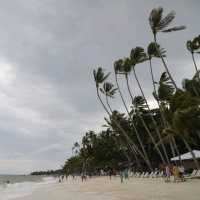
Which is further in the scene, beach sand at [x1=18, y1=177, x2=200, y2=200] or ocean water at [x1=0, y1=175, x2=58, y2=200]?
ocean water at [x1=0, y1=175, x2=58, y2=200]

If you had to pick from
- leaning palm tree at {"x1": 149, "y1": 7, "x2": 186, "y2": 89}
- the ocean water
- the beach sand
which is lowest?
the beach sand

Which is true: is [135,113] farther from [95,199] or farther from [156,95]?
[95,199]

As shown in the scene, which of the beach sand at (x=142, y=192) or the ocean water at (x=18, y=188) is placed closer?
the beach sand at (x=142, y=192)

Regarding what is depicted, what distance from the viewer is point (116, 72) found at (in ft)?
136

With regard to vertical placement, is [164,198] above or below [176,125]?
below

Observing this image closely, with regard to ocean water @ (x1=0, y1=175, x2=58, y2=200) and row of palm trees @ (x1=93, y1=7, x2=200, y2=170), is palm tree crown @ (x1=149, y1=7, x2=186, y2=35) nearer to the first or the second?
row of palm trees @ (x1=93, y1=7, x2=200, y2=170)

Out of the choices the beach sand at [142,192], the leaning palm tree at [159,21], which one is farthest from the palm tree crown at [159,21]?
the beach sand at [142,192]

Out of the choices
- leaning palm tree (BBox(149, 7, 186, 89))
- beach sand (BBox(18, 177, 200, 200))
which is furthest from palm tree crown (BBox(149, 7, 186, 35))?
beach sand (BBox(18, 177, 200, 200))

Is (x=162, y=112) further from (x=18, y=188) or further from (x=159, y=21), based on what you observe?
(x=18, y=188)

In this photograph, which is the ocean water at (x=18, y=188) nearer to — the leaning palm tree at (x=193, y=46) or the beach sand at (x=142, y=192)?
the beach sand at (x=142, y=192)

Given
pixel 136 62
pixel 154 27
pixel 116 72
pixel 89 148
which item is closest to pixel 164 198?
pixel 154 27

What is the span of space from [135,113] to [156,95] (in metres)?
12.5

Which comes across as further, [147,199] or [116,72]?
[116,72]

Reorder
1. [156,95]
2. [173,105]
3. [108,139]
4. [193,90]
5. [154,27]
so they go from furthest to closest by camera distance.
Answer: [108,139]
[156,95]
[193,90]
[154,27]
[173,105]
